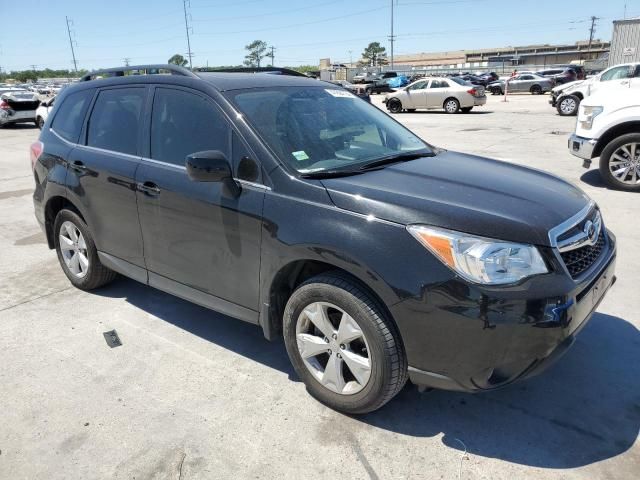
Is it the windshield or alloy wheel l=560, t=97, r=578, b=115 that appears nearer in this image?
the windshield

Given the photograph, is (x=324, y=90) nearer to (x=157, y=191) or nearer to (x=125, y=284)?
(x=157, y=191)

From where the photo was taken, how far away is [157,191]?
3430 mm

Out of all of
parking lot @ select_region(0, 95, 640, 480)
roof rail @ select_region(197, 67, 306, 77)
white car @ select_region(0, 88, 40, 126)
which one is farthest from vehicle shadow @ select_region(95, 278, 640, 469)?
white car @ select_region(0, 88, 40, 126)

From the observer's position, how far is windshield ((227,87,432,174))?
303cm

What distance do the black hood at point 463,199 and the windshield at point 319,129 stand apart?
0.95ft

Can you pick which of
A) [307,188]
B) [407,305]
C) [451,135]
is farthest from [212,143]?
[451,135]

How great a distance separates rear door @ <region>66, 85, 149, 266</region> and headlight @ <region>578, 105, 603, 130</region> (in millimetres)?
6563

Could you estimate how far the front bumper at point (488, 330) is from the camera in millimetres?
2258

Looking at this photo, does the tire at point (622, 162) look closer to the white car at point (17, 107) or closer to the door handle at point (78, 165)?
the door handle at point (78, 165)

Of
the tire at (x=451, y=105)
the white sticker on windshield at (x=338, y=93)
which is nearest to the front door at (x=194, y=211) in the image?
the white sticker on windshield at (x=338, y=93)

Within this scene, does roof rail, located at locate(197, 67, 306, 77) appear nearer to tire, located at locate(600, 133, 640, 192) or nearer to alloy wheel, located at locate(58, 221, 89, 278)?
alloy wheel, located at locate(58, 221, 89, 278)

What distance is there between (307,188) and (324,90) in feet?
4.44

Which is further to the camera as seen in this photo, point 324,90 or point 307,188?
point 324,90

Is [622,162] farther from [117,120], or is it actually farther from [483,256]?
[117,120]
